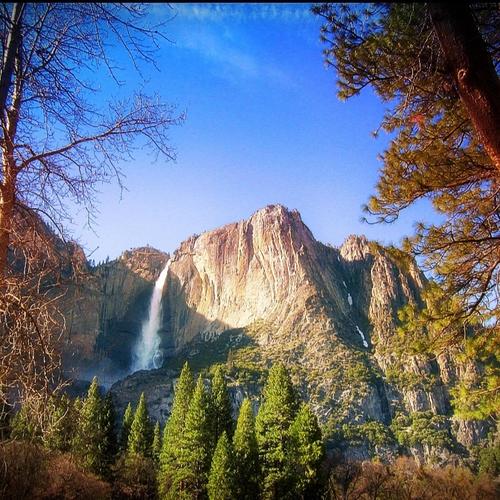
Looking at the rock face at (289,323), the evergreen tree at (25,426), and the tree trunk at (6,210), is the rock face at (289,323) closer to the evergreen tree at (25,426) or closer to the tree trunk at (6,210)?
the tree trunk at (6,210)

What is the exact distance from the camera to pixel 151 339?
111m

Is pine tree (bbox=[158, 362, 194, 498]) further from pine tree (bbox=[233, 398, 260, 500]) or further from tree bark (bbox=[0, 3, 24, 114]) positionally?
tree bark (bbox=[0, 3, 24, 114])

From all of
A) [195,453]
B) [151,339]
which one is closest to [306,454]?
[195,453]

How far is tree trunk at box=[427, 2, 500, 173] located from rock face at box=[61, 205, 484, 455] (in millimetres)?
54725

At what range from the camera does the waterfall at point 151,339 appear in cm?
10550

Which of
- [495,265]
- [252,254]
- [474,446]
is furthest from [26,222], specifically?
[252,254]

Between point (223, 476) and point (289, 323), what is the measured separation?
7044 cm

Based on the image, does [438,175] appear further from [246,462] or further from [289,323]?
[289,323]

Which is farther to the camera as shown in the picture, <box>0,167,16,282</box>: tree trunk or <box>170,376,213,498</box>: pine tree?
<box>170,376,213,498</box>: pine tree

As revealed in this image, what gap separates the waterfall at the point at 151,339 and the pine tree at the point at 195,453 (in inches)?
3135

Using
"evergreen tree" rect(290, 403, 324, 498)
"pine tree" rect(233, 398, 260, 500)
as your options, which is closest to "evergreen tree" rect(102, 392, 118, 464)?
"pine tree" rect(233, 398, 260, 500)

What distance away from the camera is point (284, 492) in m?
23.4

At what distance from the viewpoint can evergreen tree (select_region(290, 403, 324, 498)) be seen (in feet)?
75.4

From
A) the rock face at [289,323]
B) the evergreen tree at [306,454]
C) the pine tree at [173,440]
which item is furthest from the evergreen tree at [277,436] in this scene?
the rock face at [289,323]
